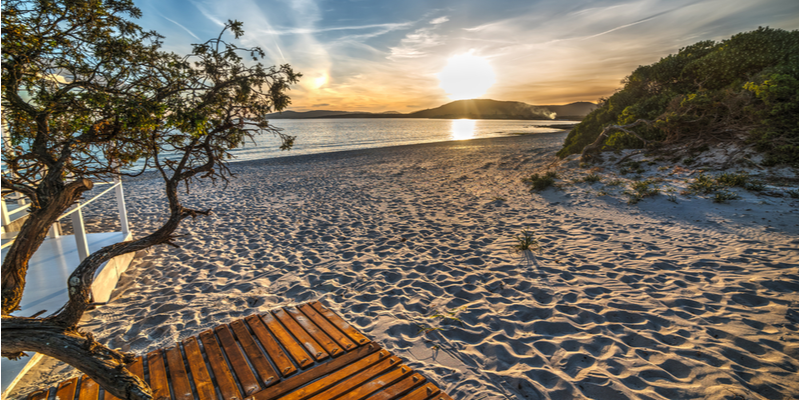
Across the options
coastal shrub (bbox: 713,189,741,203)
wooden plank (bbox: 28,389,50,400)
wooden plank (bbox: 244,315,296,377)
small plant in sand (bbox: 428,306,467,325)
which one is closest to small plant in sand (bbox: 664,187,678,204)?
coastal shrub (bbox: 713,189,741,203)

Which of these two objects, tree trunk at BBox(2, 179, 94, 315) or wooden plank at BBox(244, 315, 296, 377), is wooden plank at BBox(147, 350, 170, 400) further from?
tree trunk at BBox(2, 179, 94, 315)

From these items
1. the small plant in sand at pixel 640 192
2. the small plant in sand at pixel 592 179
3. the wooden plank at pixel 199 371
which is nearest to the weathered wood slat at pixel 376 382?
the wooden plank at pixel 199 371

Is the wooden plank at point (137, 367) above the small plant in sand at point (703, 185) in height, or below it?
below

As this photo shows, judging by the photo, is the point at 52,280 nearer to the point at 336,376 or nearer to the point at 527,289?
the point at 336,376

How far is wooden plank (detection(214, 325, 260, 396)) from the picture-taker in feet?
8.84

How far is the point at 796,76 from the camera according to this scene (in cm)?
944

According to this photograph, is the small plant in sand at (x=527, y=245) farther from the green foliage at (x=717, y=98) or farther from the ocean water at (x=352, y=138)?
the green foliage at (x=717, y=98)

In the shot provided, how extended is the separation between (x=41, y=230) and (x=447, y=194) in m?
9.03

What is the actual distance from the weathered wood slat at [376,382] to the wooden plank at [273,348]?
563mm

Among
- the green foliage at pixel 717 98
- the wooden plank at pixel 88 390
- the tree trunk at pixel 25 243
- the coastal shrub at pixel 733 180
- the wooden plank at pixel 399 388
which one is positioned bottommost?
the wooden plank at pixel 399 388

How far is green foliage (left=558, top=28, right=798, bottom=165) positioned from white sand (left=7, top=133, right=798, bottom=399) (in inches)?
131

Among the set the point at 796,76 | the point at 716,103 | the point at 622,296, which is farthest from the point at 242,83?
the point at 796,76

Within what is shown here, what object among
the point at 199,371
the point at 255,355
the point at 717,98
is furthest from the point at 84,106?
the point at 717,98

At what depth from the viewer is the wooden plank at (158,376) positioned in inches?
103
